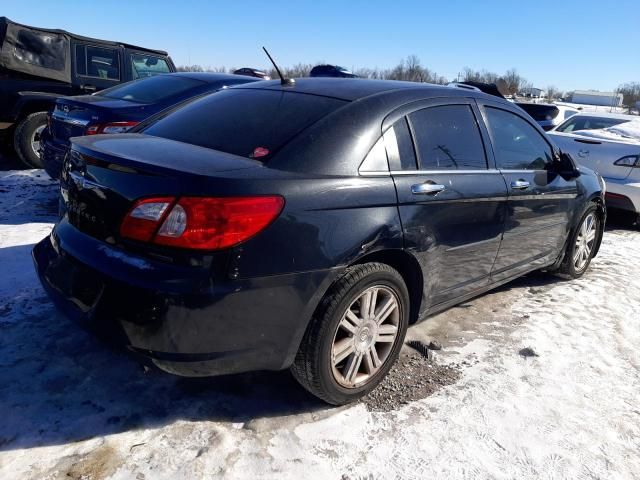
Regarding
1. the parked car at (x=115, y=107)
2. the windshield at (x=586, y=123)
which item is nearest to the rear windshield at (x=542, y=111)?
the windshield at (x=586, y=123)

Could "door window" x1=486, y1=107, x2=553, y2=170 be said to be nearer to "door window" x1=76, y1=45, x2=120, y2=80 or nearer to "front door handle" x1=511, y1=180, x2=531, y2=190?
"front door handle" x1=511, y1=180, x2=531, y2=190

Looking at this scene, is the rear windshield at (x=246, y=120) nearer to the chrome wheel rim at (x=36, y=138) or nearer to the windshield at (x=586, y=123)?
the chrome wheel rim at (x=36, y=138)

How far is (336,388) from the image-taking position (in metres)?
2.55

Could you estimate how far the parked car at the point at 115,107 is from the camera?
17.0 feet

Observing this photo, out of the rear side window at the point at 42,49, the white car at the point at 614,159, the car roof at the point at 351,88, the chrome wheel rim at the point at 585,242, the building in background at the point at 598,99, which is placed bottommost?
the building in background at the point at 598,99

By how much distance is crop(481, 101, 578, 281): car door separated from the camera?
354cm

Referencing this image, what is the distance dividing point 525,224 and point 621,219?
4671mm

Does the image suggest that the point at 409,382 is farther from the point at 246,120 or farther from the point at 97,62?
the point at 97,62

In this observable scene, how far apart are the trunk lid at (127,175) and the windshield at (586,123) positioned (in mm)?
8120

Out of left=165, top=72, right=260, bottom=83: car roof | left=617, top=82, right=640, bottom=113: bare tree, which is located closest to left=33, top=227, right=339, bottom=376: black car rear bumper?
left=165, top=72, right=260, bottom=83: car roof

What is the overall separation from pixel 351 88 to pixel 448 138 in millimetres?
648

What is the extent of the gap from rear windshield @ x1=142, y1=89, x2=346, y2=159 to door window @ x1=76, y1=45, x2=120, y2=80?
5.86m

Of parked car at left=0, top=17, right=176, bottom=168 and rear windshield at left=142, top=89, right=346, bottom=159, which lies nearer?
rear windshield at left=142, top=89, right=346, bottom=159

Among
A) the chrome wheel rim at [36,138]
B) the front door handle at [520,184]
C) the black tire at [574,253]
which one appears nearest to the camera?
the front door handle at [520,184]
